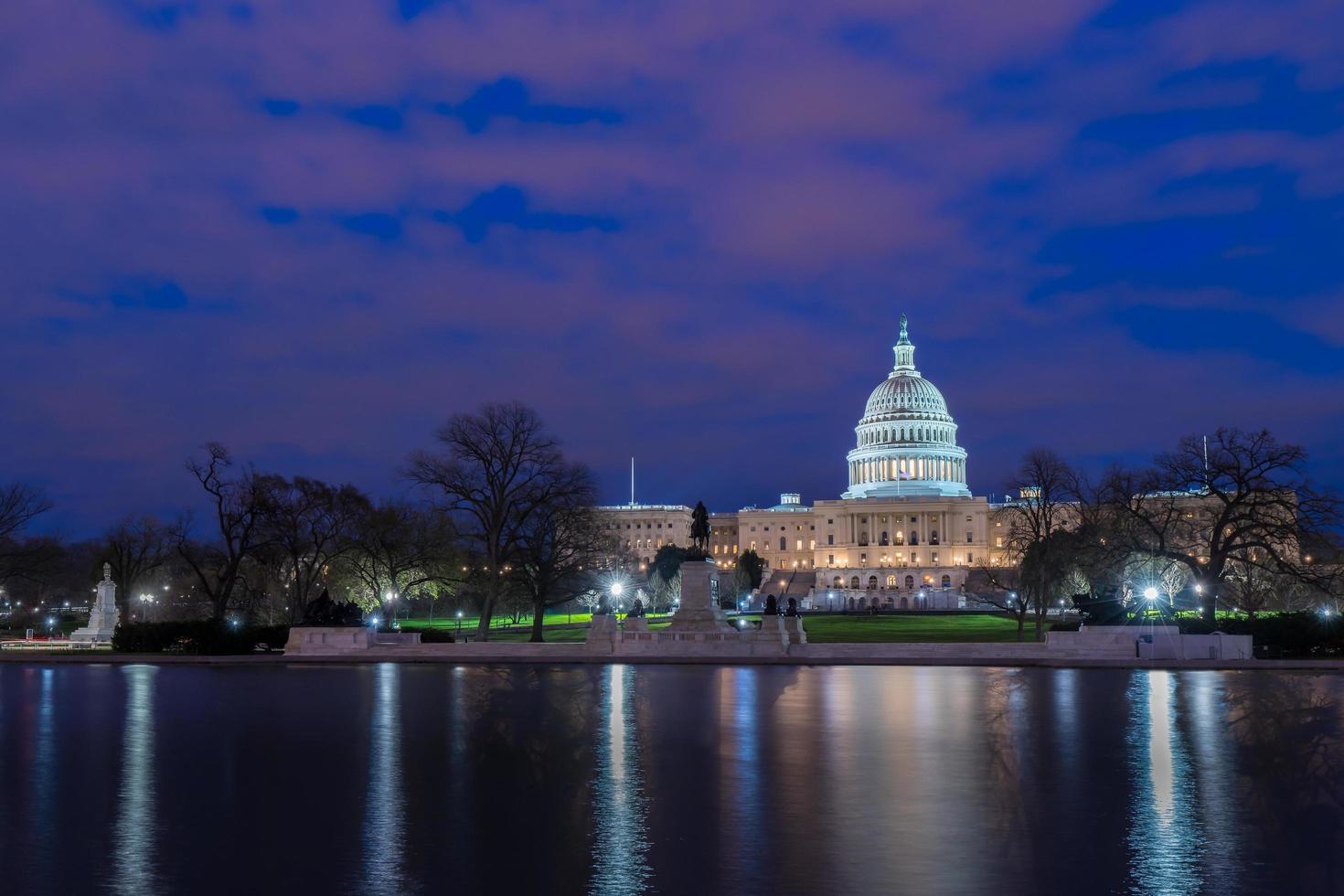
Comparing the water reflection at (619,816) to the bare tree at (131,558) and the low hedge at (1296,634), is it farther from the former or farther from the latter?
the bare tree at (131,558)

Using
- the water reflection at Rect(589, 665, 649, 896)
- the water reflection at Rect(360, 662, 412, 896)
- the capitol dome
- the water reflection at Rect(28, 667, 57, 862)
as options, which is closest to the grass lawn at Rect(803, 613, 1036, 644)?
the water reflection at Rect(360, 662, 412, 896)

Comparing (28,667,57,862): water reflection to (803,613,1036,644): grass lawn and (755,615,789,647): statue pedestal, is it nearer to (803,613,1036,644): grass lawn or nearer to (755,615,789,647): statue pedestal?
(755,615,789,647): statue pedestal

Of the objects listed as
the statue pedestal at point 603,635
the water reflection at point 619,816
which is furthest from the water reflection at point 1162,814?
the statue pedestal at point 603,635

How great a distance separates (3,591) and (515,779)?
96923mm

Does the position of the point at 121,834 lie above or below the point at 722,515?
below

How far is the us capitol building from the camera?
165m

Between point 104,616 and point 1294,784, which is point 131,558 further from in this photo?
point 1294,784

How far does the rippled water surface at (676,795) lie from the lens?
1075cm

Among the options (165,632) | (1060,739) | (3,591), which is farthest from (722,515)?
(1060,739)

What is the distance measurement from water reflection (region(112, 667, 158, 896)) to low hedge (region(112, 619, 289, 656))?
965 inches

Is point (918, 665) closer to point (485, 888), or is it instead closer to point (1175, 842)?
point (1175, 842)

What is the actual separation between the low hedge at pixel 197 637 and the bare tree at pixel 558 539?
11.4 m

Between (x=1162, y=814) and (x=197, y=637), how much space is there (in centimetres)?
4204

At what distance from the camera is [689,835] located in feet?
40.0
